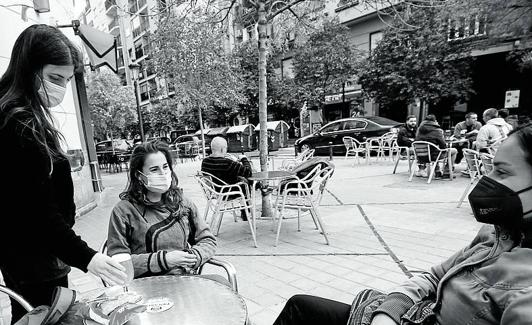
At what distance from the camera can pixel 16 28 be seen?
4.79 m

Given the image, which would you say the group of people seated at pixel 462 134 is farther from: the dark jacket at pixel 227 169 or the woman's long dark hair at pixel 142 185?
the woman's long dark hair at pixel 142 185

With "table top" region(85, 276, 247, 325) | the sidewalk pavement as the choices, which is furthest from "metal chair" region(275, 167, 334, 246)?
"table top" region(85, 276, 247, 325)

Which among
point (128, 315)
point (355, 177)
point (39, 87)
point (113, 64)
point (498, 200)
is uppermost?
point (113, 64)

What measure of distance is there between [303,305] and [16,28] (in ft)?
18.9

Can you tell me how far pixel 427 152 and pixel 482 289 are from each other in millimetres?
6814

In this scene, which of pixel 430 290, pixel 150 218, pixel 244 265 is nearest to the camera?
pixel 430 290

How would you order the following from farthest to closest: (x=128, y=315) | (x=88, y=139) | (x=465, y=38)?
(x=465, y=38) → (x=88, y=139) → (x=128, y=315)

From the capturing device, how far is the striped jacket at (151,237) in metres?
1.75

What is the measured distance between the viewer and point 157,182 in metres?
2.06

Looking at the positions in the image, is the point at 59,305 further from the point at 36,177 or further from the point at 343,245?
the point at 343,245

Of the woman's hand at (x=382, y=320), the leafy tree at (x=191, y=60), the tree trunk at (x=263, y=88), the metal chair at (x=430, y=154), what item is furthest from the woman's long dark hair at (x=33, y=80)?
the leafy tree at (x=191, y=60)

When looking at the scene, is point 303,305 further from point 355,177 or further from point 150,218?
point 355,177

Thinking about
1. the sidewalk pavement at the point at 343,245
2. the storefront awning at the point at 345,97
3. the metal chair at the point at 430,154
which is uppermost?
the storefront awning at the point at 345,97

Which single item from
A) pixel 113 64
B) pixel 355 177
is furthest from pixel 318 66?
pixel 113 64
